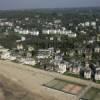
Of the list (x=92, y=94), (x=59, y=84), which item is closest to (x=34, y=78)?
(x=59, y=84)

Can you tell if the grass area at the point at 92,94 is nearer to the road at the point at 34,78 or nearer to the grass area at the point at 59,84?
the road at the point at 34,78

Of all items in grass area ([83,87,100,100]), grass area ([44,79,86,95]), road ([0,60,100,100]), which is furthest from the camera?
grass area ([44,79,86,95])

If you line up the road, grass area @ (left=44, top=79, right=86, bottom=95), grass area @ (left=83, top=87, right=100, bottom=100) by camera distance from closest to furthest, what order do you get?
grass area @ (left=83, top=87, right=100, bottom=100) < the road < grass area @ (left=44, top=79, right=86, bottom=95)

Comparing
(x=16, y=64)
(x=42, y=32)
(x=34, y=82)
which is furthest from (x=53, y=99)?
(x=42, y=32)

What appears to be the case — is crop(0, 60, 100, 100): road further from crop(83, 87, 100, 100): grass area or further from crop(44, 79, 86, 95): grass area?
crop(83, 87, 100, 100): grass area

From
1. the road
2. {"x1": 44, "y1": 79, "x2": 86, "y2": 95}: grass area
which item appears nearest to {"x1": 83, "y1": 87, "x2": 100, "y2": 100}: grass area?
the road

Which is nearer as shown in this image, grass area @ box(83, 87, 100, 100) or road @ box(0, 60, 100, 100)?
grass area @ box(83, 87, 100, 100)

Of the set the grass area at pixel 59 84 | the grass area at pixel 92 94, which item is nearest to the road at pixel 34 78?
the grass area at pixel 59 84

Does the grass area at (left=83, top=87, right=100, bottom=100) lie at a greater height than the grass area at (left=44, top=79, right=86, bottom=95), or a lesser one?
lesser

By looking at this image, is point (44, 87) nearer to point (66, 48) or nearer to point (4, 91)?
point (4, 91)
